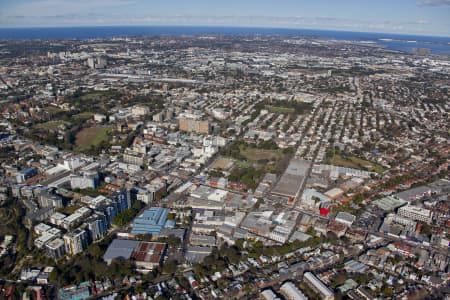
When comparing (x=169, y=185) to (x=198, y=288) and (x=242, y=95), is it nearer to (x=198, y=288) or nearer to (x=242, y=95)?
(x=198, y=288)

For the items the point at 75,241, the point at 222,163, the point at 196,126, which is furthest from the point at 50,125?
the point at 75,241

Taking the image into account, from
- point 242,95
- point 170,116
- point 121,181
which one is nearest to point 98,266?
point 121,181

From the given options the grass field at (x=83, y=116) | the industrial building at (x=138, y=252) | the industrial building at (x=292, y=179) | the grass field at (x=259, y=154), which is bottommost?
the industrial building at (x=138, y=252)

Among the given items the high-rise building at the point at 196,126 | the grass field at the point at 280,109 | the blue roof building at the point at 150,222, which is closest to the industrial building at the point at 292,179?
the blue roof building at the point at 150,222

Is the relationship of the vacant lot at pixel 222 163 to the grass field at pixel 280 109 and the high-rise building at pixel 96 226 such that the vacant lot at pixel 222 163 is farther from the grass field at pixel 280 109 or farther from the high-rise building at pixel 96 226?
the grass field at pixel 280 109

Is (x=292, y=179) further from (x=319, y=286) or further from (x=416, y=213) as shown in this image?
(x=319, y=286)

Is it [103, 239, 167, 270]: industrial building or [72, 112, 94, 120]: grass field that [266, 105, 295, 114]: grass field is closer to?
[72, 112, 94, 120]: grass field
